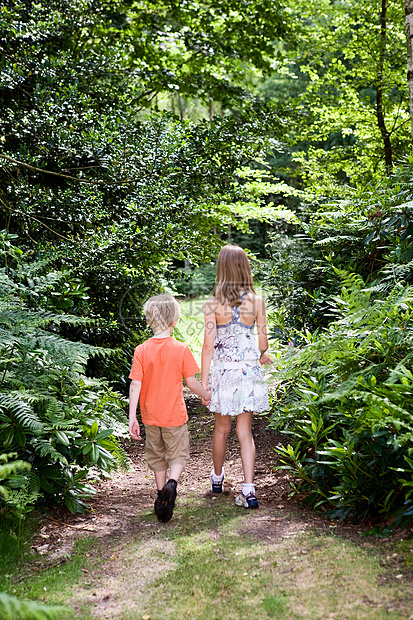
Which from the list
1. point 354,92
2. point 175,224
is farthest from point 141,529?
point 354,92

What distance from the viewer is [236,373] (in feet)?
12.9

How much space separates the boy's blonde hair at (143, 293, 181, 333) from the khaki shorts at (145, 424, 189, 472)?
75 centimetres

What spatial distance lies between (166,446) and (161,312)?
3.31 feet

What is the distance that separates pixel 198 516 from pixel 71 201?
378cm

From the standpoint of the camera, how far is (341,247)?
546 cm

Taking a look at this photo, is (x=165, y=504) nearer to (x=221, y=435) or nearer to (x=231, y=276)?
(x=221, y=435)

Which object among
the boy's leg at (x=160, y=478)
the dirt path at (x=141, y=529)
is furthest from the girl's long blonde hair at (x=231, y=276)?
the dirt path at (x=141, y=529)

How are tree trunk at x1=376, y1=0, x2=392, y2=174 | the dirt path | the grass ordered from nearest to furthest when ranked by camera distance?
the grass → the dirt path → tree trunk at x1=376, y1=0, x2=392, y2=174

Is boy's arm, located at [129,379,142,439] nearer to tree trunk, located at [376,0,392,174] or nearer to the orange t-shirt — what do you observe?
the orange t-shirt

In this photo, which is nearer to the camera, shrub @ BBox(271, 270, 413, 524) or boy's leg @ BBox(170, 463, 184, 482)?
shrub @ BBox(271, 270, 413, 524)

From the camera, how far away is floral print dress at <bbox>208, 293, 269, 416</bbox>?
Answer: 12.7ft

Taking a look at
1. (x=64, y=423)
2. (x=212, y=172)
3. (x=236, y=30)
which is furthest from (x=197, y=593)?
(x=236, y=30)

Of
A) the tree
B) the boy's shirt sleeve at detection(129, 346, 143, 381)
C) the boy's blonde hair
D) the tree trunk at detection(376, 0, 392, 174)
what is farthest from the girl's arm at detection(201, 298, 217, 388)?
the tree trunk at detection(376, 0, 392, 174)

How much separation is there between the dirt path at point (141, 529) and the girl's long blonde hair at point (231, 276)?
1522 millimetres
